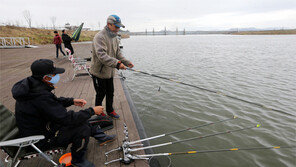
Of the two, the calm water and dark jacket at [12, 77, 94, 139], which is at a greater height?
dark jacket at [12, 77, 94, 139]

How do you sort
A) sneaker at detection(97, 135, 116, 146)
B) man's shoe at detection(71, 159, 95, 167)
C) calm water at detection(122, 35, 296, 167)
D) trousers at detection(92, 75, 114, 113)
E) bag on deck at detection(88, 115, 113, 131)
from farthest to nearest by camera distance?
calm water at detection(122, 35, 296, 167) < trousers at detection(92, 75, 114, 113) < bag on deck at detection(88, 115, 113, 131) < sneaker at detection(97, 135, 116, 146) < man's shoe at detection(71, 159, 95, 167)

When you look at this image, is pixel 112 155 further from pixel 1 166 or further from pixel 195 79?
pixel 195 79

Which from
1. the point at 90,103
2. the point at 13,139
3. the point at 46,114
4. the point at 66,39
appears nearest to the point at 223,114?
the point at 90,103

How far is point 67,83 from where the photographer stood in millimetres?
7285

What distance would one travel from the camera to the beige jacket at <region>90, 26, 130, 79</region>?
135 inches

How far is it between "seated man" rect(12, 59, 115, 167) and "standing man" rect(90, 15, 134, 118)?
3.93 ft

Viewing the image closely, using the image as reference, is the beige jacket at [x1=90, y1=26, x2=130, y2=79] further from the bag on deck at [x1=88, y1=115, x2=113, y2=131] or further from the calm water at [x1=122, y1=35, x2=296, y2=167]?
the calm water at [x1=122, y1=35, x2=296, y2=167]

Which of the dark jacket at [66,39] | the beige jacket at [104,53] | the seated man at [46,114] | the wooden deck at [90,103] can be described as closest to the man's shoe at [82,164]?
the seated man at [46,114]

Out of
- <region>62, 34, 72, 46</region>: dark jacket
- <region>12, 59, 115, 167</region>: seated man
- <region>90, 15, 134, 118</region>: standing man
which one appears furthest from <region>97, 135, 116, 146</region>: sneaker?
<region>62, 34, 72, 46</region>: dark jacket

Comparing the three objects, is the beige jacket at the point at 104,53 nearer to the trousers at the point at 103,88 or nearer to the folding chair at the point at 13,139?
the trousers at the point at 103,88

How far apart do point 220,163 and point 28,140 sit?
3.79m

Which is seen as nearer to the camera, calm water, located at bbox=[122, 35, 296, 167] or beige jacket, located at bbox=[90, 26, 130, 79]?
beige jacket, located at bbox=[90, 26, 130, 79]

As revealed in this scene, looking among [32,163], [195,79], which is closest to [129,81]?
[195,79]

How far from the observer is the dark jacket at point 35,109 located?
2062 millimetres
